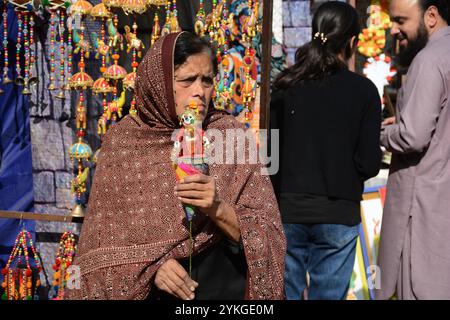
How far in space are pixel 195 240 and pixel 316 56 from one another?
1.36 meters

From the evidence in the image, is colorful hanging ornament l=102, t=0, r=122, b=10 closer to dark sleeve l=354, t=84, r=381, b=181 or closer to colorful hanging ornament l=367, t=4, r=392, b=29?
dark sleeve l=354, t=84, r=381, b=181

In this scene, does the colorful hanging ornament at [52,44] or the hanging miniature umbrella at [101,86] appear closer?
the hanging miniature umbrella at [101,86]

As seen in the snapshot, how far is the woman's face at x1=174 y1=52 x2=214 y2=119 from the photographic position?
274 centimetres

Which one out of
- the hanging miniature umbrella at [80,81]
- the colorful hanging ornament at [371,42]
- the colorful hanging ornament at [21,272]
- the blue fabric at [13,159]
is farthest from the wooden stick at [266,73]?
the colorful hanging ornament at [371,42]

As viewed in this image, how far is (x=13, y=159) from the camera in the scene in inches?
157

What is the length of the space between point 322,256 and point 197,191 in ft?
4.35

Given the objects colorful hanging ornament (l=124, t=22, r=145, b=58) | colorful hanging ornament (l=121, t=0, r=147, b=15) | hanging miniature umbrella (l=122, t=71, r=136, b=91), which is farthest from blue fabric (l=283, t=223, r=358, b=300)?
colorful hanging ornament (l=121, t=0, r=147, b=15)

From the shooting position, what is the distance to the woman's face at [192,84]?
2.74 meters

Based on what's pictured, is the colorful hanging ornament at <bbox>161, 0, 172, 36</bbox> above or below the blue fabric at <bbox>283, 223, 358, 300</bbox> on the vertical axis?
above

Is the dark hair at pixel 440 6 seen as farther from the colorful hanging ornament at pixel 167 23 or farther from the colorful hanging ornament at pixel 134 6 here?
the colorful hanging ornament at pixel 134 6

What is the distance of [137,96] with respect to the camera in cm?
289

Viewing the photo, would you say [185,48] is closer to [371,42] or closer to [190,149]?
[190,149]

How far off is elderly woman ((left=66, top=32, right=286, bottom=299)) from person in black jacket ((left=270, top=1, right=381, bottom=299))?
779 millimetres

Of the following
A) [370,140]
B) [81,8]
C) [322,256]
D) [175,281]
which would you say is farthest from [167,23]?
[175,281]
